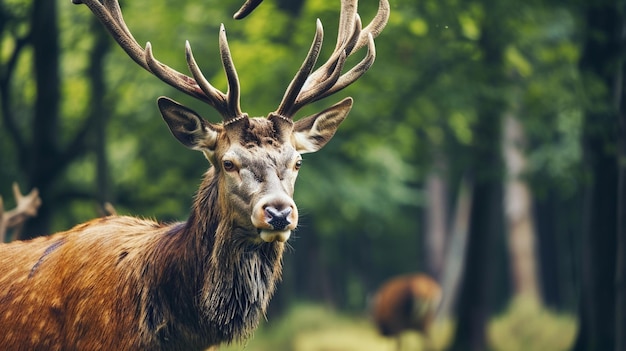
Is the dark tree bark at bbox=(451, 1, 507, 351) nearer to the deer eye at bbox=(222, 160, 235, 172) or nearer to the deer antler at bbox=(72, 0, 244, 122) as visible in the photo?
the deer antler at bbox=(72, 0, 244, 122)

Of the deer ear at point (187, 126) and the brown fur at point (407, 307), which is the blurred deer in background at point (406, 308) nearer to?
the brown fur at point (407, 307)

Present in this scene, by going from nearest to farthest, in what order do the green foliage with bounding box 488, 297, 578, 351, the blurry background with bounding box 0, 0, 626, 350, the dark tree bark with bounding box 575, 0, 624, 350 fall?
the dark tree bark with bounding box 575, 0, 624, 350, the blurry background with bounding box 0, 0, 626, 350, the green foliage with bounding box 488, 297, 578, 351

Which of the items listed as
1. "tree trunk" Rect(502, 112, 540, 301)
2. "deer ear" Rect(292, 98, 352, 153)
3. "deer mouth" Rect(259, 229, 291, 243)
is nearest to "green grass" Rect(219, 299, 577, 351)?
"tree trunk" Rect(502, 112, 540, 301)

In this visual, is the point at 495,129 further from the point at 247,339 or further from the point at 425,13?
the point at 247,339

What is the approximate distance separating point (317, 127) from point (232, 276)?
1239mm

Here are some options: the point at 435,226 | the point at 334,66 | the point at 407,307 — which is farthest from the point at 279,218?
the point at 435,226

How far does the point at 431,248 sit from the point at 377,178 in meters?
7.81

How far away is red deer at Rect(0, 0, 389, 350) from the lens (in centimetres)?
664

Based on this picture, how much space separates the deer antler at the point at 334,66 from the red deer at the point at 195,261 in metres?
0.01

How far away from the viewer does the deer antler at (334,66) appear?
6.97m

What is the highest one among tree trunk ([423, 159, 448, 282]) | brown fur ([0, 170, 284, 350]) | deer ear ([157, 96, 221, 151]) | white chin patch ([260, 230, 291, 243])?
tree trunk ([423, 159, 448, 282])

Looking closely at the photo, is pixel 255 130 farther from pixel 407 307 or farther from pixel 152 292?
pixel 407 307

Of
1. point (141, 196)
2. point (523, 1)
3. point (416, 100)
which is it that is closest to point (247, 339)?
point (523, 1)

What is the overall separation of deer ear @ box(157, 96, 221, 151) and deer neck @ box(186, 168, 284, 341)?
1.50ft
